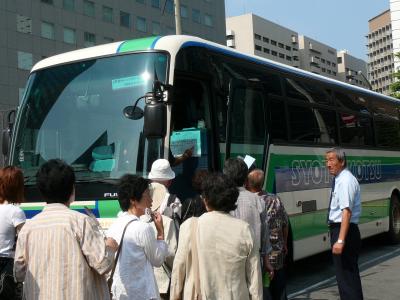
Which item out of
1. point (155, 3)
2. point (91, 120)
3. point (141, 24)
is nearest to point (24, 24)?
point (141, 24)

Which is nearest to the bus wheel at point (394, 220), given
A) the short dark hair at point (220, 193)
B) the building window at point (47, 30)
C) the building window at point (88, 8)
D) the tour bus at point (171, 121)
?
the tour bus at point (171, 121)

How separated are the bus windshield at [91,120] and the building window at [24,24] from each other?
42.3 m

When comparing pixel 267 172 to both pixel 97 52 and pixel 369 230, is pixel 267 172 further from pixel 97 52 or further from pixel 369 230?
pixel 369 230

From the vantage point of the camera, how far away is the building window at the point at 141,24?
59.0m

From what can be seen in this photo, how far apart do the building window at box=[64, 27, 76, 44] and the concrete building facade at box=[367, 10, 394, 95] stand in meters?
136

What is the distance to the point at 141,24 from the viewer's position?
5944 cm

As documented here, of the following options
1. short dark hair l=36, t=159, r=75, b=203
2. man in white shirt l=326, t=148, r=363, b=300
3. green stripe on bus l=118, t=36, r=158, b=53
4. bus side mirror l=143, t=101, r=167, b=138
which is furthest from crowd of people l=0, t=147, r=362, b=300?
green stripe on bus l=118, t=36, r=158, b=53

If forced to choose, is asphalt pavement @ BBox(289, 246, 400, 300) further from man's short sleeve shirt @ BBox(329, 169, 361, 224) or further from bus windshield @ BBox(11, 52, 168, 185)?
bus windshield @ BBox(11, 52, 168, 185)

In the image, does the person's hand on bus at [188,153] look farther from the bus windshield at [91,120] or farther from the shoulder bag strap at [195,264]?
the shoulder bag strap at [195,264]

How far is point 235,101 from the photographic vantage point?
7727 millimetres

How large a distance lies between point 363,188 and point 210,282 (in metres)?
7.84

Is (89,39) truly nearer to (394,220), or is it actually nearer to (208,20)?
(208,20)

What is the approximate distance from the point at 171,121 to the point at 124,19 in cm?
5302

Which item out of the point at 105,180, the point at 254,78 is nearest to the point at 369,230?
the point at 254,78
